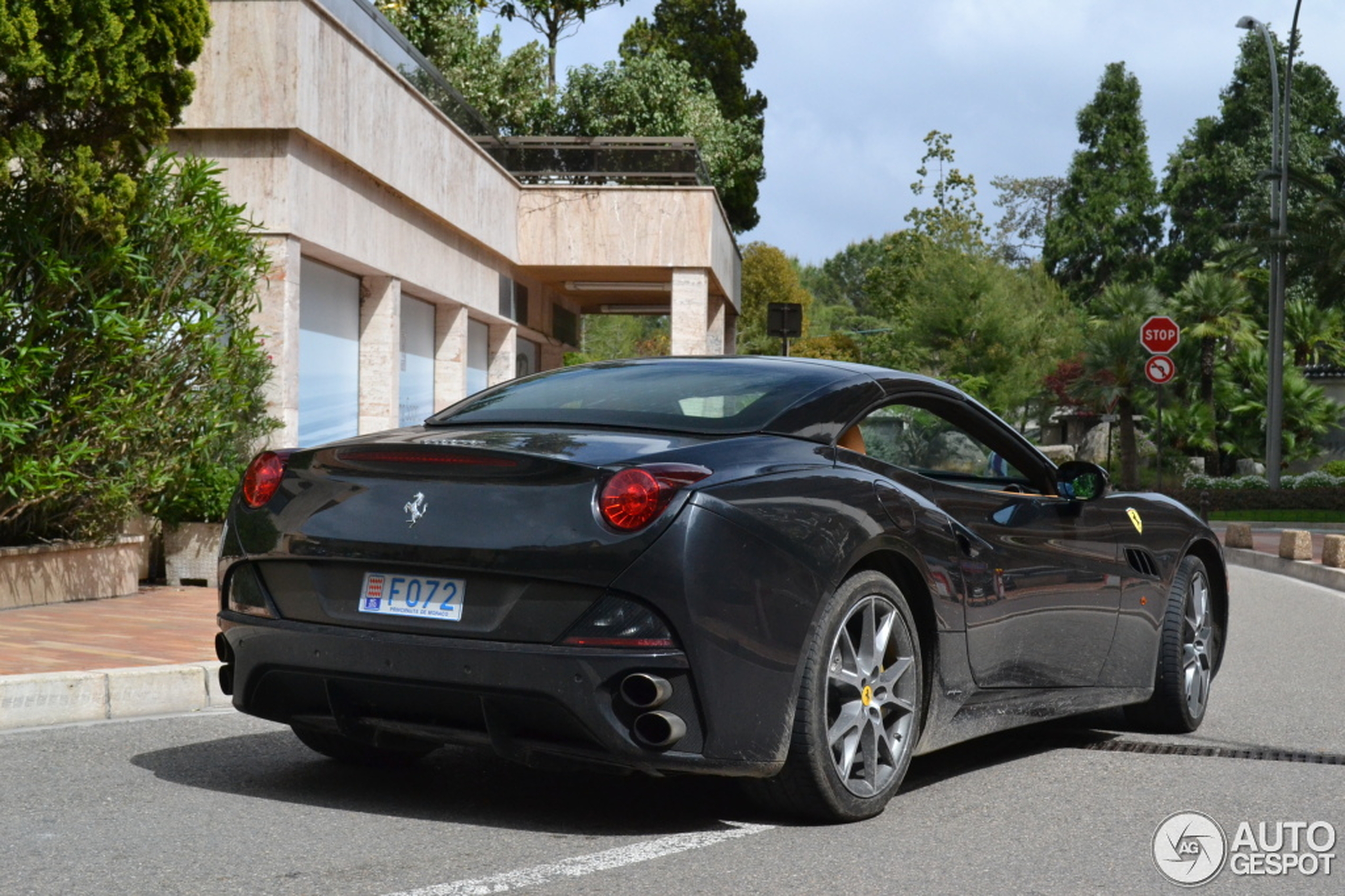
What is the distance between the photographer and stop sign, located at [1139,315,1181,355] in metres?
29.1

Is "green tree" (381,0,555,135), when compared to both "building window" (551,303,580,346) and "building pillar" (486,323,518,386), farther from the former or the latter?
"building pillar" (486,323,518,386)

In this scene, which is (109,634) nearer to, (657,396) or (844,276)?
(657,396)

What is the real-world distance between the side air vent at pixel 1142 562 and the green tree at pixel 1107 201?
73011 mm

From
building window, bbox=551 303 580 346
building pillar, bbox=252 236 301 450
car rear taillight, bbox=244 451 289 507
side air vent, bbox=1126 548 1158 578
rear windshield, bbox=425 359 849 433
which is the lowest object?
side air vent, bbox=1126 548 1158 578

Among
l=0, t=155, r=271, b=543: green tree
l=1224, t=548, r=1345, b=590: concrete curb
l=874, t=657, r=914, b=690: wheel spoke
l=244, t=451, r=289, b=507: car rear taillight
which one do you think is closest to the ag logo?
l=874, t=657, r=914, b=690: wheel spoke

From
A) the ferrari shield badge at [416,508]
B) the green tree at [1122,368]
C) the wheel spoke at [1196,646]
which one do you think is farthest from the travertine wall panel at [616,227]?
the green tree at [1122,368]

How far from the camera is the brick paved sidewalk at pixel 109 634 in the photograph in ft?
24.7

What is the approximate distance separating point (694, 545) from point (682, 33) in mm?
54816

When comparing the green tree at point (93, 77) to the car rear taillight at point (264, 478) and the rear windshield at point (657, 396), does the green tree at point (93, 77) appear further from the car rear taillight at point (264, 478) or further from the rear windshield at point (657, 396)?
the car rear taillight at point (264, 478)

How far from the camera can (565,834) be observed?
4.60 m

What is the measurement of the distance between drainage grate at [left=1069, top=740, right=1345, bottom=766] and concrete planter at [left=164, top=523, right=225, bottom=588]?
7425 millimetres

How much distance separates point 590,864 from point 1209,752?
10.4 ft

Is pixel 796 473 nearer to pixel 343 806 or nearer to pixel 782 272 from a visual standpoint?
pixel 343 806

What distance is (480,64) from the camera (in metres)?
30.7
